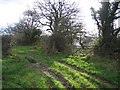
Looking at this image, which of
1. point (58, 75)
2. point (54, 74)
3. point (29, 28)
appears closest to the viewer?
point (58, 75)

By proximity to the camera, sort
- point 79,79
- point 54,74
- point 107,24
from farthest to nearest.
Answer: point 107,24, point 54,74, point 79,79


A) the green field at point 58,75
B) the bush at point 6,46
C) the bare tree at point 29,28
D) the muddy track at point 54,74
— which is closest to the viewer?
the green field at point 58,75

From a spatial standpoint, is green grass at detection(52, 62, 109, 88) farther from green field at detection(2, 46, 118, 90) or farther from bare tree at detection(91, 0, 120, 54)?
bare tree at detection(91, 0, 120, 54)

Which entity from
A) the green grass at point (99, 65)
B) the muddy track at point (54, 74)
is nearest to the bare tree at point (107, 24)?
the green grass at point (99, 65)

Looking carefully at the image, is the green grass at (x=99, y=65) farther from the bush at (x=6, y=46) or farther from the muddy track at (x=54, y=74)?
the bush at (x=6, y=46)

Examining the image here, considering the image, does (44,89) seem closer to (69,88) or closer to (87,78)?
(69,88)

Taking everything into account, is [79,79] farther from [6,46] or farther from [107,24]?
[107,24]

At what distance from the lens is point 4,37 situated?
2589 cm

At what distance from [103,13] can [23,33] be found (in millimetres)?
21225

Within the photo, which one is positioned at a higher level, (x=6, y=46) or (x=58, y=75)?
(x=6, y=46)

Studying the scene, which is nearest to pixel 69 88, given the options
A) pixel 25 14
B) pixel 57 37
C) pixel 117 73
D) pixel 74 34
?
pixel 117 73

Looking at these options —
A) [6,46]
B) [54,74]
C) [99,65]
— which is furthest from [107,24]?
[54,74]

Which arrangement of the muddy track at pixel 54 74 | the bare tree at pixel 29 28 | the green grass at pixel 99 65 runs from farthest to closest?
the bare tree at pixel 29 28
the green grass at pixel 99 65
the muddy track at pixel 54 74

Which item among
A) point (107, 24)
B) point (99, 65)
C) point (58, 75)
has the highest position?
point (107, 24)
